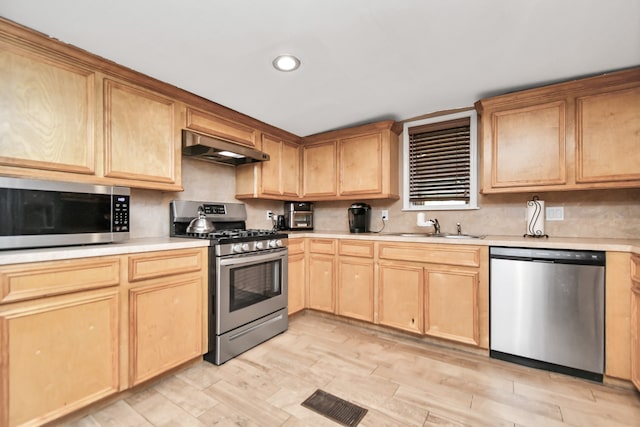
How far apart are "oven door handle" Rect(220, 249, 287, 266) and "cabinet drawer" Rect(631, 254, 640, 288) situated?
8.19 feet

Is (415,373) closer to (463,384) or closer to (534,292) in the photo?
(463,384)

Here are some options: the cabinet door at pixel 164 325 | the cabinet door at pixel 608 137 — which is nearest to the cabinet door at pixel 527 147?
the cabinet door at pixel 608 137

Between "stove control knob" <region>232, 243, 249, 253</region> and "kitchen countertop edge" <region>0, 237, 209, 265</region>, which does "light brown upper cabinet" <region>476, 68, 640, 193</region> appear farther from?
"kitchen countertop edge" <region>0, 237, 209, 265</region>

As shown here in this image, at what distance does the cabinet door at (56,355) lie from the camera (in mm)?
1328

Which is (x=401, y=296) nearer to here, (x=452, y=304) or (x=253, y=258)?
(x=452, y=304)

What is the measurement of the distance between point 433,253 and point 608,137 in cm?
148

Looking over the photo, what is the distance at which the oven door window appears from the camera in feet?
7.49

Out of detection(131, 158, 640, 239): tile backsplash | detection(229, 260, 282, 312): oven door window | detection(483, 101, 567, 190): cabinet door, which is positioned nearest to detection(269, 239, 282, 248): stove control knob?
detection(229, 260, 282, 312): oven door window

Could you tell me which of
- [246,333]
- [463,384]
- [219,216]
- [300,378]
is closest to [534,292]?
[463,384]

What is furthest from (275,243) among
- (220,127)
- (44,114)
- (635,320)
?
(635,320)

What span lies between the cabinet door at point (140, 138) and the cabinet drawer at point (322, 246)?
4.90ft

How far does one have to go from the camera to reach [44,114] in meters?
1.61

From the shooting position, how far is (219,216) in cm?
288

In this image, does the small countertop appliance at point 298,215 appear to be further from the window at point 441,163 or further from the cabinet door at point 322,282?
the window at point 441,163
